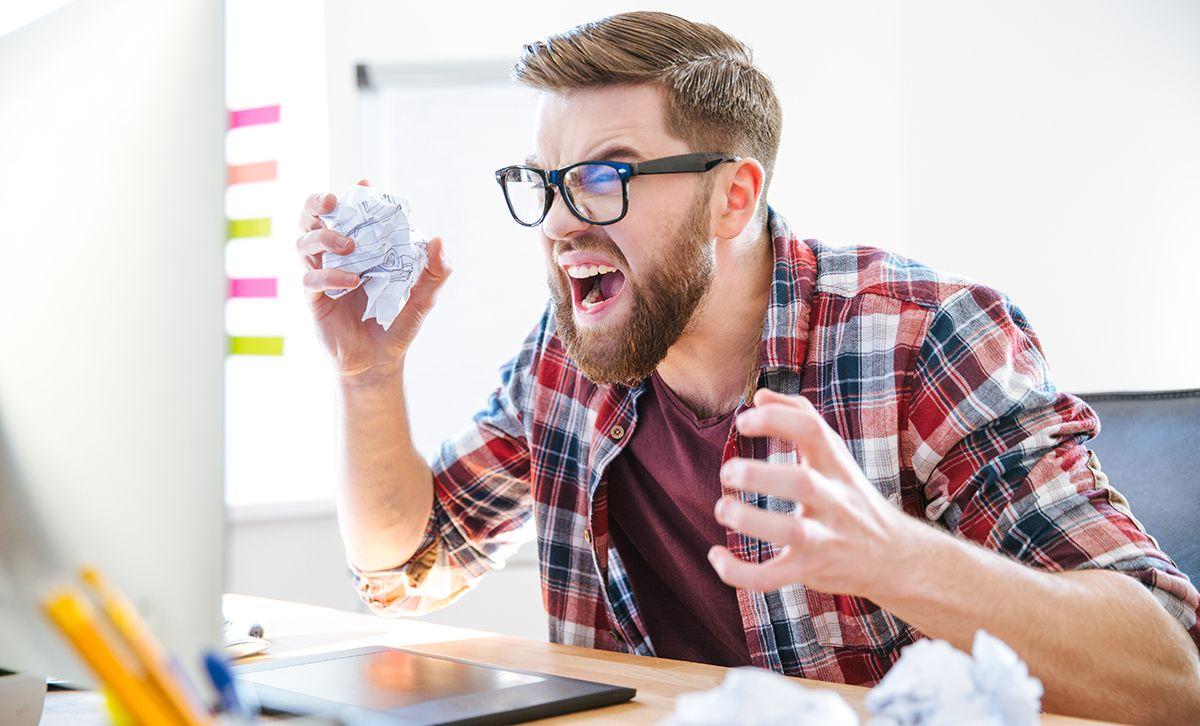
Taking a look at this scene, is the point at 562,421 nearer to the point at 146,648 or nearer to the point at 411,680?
the point at 411,680

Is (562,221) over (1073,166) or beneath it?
beneath

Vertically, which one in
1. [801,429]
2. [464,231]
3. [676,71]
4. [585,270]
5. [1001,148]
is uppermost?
[1001,148]

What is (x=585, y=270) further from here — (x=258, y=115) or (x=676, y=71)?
(x=258, y=115)

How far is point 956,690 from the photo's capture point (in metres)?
0.59

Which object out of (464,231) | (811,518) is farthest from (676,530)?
(464,231)

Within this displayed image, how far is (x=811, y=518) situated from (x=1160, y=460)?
0.77m

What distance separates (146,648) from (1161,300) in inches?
129

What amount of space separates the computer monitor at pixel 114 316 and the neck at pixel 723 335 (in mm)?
959

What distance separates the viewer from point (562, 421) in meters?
1.58

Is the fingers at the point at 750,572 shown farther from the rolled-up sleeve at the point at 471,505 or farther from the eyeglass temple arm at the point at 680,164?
the rolled-up sleeve at the point at 471,505

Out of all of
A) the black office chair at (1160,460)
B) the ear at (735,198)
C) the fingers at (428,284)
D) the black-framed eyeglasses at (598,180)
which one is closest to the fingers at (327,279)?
the fingers at (428,284)

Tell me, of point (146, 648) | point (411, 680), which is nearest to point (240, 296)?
point (411, 680)

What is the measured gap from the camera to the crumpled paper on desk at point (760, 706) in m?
0.52

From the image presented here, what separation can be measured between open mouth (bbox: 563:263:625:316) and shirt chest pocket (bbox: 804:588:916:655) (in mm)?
474
